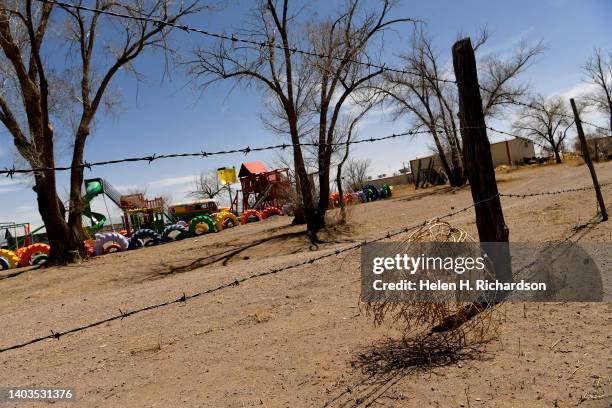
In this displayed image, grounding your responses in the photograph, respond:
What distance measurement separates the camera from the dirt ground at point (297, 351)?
315 cm

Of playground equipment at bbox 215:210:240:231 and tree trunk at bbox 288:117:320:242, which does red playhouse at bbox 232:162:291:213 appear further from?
tree trunk at bbox 288:117:320:242

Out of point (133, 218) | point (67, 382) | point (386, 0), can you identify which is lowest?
point (67, 382)

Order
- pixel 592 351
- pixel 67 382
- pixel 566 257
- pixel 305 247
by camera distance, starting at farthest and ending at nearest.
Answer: pixel 305 247
pixel 566 257
pixel 67 382
pixel 592 351

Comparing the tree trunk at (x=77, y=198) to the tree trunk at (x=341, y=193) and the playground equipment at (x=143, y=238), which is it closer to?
the playground equipment at (x=143, y=238)

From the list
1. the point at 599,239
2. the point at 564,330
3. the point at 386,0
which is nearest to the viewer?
the point at 564,330

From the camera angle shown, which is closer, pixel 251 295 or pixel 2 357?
pixel 2 357

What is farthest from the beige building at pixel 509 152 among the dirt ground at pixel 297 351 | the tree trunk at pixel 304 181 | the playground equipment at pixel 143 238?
the dirt ground at pixel 297 351

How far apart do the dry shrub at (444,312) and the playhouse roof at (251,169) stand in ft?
100

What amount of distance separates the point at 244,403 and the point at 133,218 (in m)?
26.7

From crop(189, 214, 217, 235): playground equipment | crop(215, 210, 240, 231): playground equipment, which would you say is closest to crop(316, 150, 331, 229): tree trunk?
crop(189, 214, 217, 235): playground equipment

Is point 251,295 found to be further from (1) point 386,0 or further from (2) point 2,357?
(1) point 386,0

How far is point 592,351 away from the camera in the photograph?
3.37m

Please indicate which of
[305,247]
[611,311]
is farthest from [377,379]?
[305,247]

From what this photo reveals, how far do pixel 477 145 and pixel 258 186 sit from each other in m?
29.6
